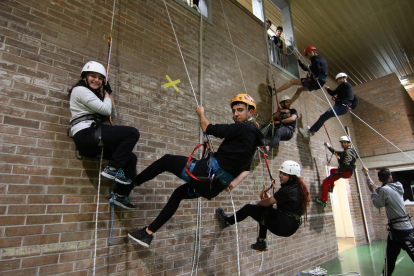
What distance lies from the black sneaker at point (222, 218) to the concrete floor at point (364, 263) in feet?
7.41

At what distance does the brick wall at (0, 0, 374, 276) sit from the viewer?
7.09 feet

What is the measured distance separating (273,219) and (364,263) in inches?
145

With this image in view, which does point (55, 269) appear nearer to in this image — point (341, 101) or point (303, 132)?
point (303, 132)

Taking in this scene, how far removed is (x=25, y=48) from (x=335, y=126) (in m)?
8.27

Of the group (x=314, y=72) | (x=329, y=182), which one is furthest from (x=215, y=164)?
(x=329, y=182)

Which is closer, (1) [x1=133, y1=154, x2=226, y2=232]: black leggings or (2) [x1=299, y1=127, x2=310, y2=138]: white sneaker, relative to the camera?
(1) [x1=133, y1=154, x2=226, y2=232]: black leggings

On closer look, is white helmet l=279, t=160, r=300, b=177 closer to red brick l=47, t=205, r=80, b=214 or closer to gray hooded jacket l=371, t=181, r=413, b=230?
gray hooded jacket l=371, t=181, r=413, b=230

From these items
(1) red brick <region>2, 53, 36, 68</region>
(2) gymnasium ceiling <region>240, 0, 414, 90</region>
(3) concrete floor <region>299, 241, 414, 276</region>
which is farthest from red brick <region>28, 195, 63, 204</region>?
(2) gymnasium ceiling <region>240, 0, 414, 90</region>

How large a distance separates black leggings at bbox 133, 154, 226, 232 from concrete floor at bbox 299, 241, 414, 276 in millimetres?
3431

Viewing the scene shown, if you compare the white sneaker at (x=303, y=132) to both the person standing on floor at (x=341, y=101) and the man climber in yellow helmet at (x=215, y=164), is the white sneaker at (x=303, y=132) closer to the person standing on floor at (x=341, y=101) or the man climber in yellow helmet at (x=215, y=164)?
the person standing on floor at (x=341, y=101)

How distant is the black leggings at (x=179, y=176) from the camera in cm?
229

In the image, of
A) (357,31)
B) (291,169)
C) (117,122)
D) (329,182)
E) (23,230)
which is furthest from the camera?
(357,31)

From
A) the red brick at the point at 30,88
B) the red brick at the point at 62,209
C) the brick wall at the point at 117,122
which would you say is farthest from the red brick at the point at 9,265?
the red brick at the point at 30,88

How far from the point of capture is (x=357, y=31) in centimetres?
784
